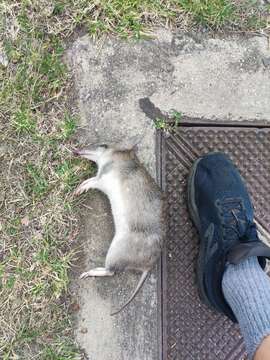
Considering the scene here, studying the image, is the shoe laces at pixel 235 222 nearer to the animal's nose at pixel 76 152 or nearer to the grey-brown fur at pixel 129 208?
the grey-brown fur at pixel 129 208

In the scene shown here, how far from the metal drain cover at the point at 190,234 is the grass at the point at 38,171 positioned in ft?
1.62

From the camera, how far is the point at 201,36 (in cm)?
325

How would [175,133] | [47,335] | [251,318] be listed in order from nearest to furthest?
[251,318], [47,335], [175,133]

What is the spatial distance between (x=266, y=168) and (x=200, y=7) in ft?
3.23

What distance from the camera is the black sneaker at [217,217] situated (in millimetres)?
2889

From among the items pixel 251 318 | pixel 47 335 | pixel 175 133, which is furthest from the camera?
pixel 175 133

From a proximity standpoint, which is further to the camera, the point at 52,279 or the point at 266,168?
the point at 266,168

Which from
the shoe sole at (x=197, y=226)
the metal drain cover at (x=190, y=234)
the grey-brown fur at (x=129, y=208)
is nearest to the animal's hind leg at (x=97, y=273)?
the grey-brown fur at (x=129, y=208)

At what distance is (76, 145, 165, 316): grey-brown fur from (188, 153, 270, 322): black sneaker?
27cm

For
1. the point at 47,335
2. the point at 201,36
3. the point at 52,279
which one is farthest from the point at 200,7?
the point at 47,335

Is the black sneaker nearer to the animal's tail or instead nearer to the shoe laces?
the shoe laces

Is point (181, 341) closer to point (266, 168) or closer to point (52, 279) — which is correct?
point (52, 279)

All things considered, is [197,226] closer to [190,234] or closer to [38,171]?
[190,234]

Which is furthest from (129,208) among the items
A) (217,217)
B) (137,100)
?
(137,100)
